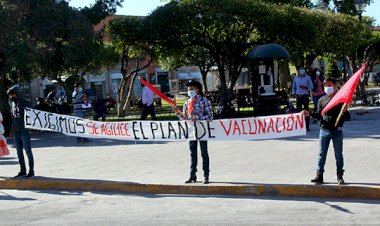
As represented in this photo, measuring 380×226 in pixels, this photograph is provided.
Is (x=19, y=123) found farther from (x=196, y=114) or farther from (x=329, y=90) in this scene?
(x=329, y=90)

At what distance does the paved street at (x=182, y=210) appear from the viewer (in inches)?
323

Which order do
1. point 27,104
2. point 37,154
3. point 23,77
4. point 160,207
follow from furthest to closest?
point 23,77 → point 37,154 → point 27,104 → point 160,207

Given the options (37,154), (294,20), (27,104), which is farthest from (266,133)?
(294,20)

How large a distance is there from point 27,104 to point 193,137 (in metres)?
3.63

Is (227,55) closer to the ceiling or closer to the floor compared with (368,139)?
closer to the ceiling

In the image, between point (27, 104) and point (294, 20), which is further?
point (294, 20)

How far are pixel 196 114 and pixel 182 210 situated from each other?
208cm

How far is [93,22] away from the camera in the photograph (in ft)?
92.9

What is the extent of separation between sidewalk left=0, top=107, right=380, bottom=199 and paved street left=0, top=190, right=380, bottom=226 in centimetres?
27

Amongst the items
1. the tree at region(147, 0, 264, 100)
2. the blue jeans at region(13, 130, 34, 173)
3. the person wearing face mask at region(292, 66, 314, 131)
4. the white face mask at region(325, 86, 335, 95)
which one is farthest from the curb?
the tree at region(147, 0, 264, 100)

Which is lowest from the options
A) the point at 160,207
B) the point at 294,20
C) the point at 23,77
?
the point at 160,207

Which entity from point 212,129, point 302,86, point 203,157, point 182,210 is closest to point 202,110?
point 212,129

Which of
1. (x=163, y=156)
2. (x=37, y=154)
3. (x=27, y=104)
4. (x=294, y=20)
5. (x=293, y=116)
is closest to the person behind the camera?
(x=293, y=116)

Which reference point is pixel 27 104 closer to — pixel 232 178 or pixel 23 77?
pixel 232 178
